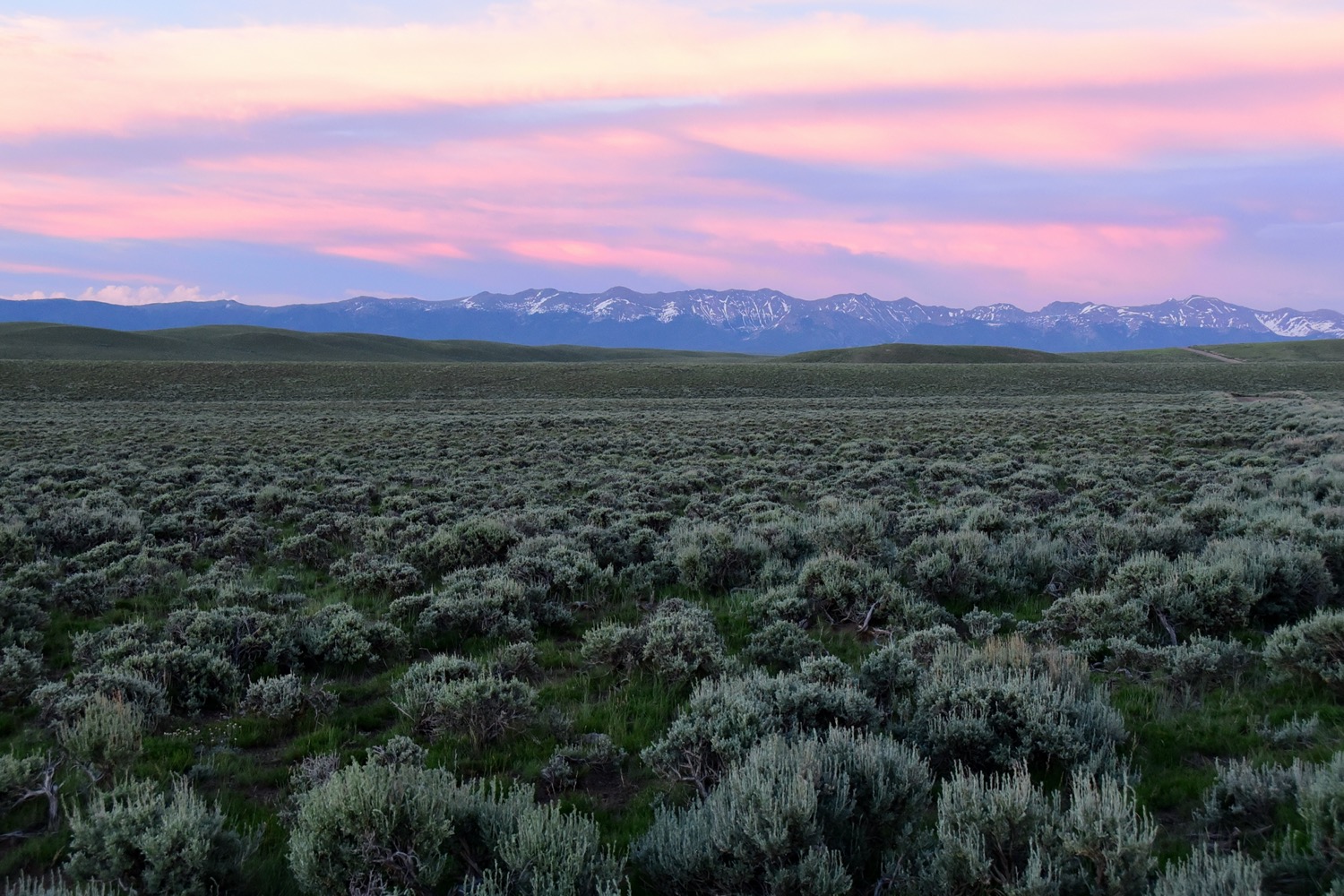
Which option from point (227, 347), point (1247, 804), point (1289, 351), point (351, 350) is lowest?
point (1247, 804)

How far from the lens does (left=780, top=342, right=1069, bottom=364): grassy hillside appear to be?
114 metres

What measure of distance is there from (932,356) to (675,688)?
119792 millimetres

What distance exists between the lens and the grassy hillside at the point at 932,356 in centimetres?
11425

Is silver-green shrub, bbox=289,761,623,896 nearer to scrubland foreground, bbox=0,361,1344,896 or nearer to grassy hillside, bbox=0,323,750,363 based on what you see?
scrubland foreground, bbox=0,361,1344,896

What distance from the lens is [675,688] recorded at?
5.97m

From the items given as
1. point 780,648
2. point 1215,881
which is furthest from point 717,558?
point 1215,881

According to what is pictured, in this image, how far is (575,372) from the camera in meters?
74.1

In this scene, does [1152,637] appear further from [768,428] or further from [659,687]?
[768,428]

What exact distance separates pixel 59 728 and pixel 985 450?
22.3 m

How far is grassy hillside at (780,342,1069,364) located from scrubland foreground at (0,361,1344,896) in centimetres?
10254

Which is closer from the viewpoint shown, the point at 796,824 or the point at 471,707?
the point at 796,824

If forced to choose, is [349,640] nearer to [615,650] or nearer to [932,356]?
[615,650]

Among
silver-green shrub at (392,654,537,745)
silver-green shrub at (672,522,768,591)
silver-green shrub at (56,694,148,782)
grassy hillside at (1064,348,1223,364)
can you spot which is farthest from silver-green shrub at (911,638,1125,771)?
grassy hillside at (1064,348,1223,364)

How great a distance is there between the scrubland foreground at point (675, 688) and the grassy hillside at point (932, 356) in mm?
102541
